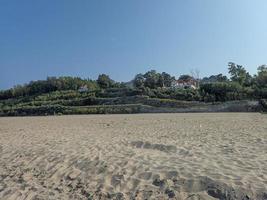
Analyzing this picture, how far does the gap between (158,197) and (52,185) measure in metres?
2.18

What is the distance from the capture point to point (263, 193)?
5355 millimetres

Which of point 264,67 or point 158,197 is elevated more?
point 264,67

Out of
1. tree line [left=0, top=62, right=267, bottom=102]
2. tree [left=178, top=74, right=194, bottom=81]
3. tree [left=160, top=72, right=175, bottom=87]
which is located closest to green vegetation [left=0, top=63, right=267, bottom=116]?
tree line [left=0, top=62, right=267, bottom=102]

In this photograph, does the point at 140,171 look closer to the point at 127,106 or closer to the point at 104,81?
the point at 127,106

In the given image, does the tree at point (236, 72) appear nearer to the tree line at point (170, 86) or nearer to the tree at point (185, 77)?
the tree line at point (170, 86)

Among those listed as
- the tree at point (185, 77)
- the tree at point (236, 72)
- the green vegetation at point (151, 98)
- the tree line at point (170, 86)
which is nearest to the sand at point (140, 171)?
the green vegetation at point (151, 98)

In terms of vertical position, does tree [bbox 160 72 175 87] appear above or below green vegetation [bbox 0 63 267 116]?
above

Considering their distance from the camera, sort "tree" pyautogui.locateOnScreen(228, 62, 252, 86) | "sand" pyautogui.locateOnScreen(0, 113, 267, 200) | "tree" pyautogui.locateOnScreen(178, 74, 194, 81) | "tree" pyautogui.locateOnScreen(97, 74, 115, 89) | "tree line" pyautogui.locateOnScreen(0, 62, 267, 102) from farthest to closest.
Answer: "tree" pyautogui.locateOnScreen(178, 74, 194, 81) → "tree" pyautogui.locateOnScreen(97, 74, 115, 89) → "tree" pyautogui.locateOnScreen(228, 62, 252, 86) → "tree line" pyautogui.locateOnScreen(0, 62, 267, 102) → "sand" pyautogui.locateOnScreen(0, 113, 267, 200)

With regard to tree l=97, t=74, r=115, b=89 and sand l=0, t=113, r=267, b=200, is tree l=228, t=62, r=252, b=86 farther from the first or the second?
sand l=0, t=113, r=267, b=200

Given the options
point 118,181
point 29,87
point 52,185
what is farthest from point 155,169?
point 29,87

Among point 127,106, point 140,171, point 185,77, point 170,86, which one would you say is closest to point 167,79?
point 170,86

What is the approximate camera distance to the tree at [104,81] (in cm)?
8224

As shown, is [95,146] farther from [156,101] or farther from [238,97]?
[238,97]

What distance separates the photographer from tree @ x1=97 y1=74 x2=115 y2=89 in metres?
82.2
